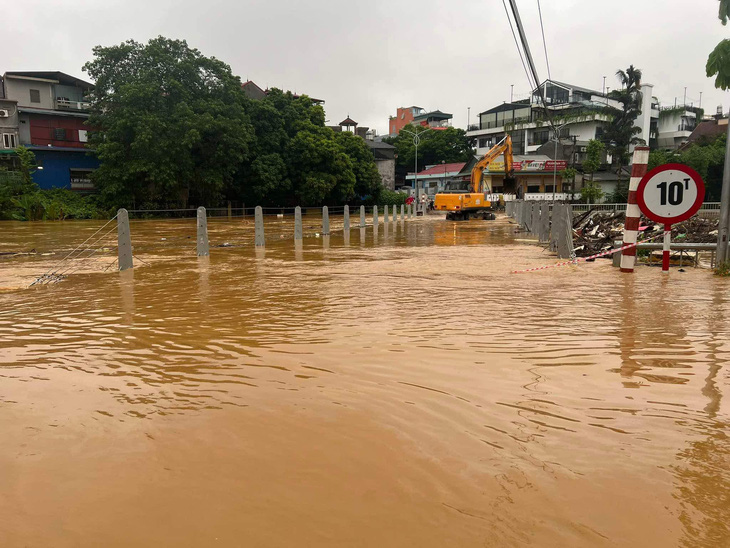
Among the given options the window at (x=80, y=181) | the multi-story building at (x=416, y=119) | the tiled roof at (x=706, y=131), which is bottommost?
the window at (x=80, y=181)

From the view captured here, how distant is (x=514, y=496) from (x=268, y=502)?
95 cm

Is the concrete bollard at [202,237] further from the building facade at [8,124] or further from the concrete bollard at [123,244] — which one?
the building facade at [8,124]

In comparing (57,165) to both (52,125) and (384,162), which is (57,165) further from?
(384,162)

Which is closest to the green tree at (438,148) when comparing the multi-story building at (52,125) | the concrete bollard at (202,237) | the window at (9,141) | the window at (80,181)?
the multi-story building at (52,125)

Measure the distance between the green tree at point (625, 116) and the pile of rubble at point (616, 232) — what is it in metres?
48.6

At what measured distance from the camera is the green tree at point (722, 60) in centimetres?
870

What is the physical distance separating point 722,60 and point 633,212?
8.58 ft

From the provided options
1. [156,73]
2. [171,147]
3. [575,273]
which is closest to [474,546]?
[575,273]

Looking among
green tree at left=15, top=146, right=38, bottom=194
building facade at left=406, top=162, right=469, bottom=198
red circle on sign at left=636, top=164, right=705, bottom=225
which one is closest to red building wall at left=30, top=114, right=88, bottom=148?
green tree at left=15, top=146, right=38, bottom=194

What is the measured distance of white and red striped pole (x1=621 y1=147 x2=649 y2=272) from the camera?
8523 millimetres

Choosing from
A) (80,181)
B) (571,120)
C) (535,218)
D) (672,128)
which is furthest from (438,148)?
(535,218)

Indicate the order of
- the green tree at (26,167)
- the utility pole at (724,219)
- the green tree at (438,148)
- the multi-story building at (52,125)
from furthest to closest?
the green tree at (438,148), the multi-story building at (52,125), the green tree at (26,167), the utility pole at (724,219)

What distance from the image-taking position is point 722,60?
28.6ft

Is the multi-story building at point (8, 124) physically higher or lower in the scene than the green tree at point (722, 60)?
higher
